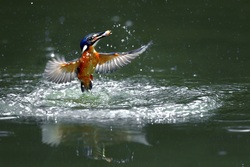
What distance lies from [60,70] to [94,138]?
3.45ft

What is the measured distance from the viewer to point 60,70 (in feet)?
18.1

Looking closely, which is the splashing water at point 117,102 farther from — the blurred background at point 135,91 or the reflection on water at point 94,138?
the reflection on water at point 94,138

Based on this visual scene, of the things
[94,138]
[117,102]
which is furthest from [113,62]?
[94,138]

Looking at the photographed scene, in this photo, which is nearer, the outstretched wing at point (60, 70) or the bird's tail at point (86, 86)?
the outstretched wing at point (60, 70)

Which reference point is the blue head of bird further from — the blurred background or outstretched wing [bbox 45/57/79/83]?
the blurred background

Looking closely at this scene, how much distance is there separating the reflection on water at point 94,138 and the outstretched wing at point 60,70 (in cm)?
71

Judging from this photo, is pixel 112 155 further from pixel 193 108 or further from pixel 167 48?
pixel 167 48

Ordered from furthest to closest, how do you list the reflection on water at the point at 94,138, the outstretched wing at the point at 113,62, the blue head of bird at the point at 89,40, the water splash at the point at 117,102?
1. the outstretched wing at the point at 113,62
2. the blue head of bird at the point at 89,40
3. the water splash at the point at 117,102
4. the reflection on water at the point at 94,138

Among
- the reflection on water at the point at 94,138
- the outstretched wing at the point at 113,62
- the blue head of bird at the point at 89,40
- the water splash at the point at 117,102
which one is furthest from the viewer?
the outstretched wing at the point at 113,62

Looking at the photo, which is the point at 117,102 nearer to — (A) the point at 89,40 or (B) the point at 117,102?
(B) the point at 117,102

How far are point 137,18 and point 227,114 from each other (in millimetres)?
4117

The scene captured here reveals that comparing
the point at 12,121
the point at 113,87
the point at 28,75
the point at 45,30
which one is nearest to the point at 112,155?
the point at 12,121

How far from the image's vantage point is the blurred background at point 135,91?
173 inches

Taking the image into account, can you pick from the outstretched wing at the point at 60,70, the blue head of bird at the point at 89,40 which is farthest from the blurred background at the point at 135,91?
the blue head of bird at the point at 89,40
